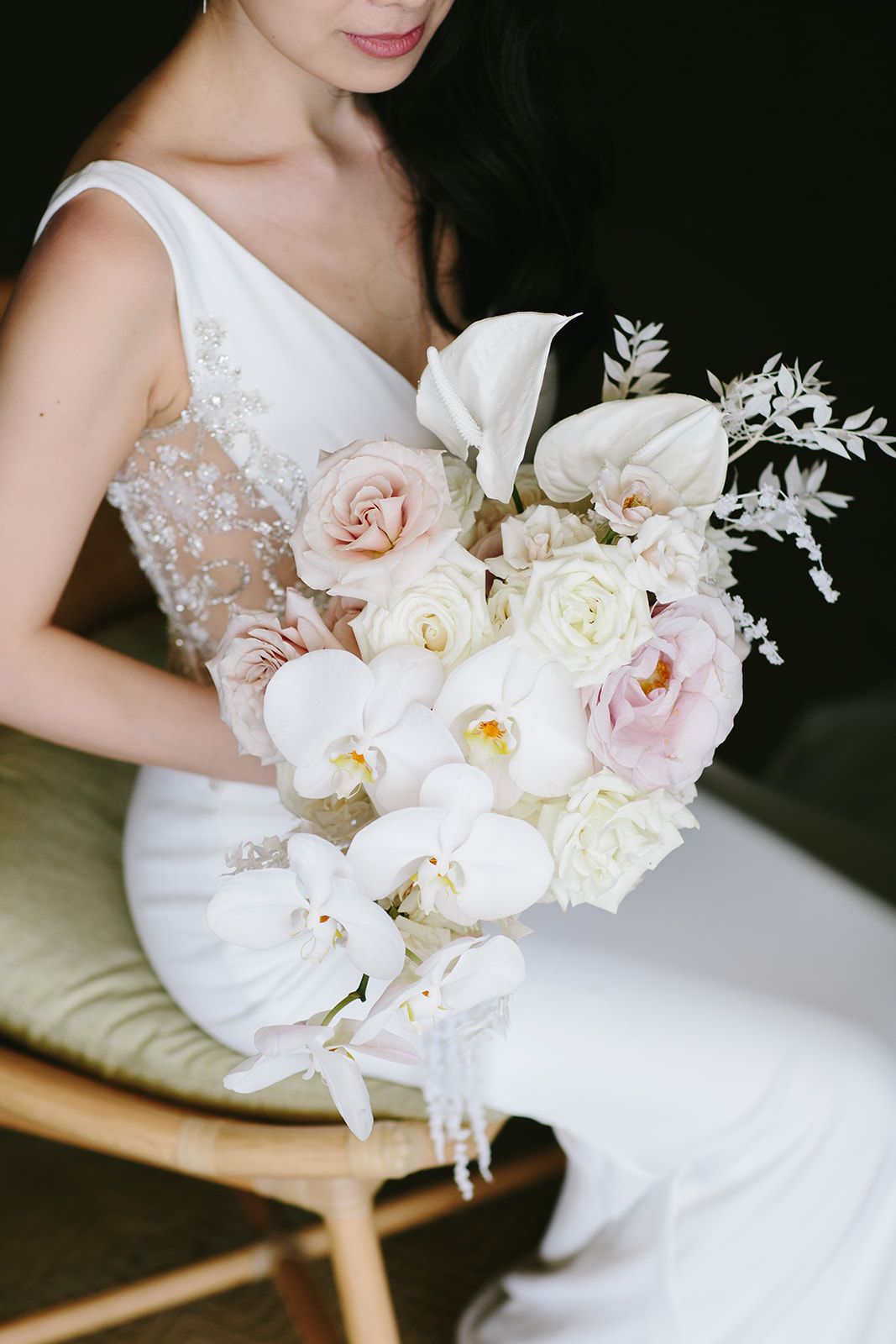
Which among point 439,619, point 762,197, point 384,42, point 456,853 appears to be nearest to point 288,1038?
point 456,853

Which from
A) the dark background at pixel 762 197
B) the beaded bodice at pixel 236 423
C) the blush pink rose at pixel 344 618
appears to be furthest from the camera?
the dark background at pixel 762 197

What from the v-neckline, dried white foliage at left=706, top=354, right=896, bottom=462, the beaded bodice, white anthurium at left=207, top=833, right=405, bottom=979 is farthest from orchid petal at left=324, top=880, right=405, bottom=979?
the v-neckline

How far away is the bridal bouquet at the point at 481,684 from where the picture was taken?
680 mm

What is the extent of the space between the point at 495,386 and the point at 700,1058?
0.57 metres

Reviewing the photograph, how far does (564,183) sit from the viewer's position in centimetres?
134

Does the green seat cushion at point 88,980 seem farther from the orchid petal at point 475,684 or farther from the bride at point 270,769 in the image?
the orchid petal at point 475,684

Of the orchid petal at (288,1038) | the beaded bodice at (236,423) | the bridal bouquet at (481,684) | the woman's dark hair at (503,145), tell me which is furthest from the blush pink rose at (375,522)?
the woman's dark hair at (503,145)

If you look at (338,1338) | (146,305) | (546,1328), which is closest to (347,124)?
(146,305)

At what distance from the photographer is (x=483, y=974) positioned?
68 cm

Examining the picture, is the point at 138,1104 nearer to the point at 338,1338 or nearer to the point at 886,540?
the point at 338,1338

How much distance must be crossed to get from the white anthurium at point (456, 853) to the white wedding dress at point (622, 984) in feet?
1.21

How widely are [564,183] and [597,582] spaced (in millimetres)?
798

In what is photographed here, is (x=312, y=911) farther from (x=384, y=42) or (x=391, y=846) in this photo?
(x=384, y=42)

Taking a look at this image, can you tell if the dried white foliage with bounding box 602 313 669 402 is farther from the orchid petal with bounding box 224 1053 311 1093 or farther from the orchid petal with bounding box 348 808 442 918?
the orchid petal with bounding box 224 1053 311 1093
